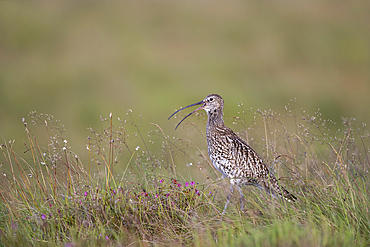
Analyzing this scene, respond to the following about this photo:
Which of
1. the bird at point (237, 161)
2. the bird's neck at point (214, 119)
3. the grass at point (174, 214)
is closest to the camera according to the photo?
the grass at point (174, 214)

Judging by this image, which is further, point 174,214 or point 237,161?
point 237,161

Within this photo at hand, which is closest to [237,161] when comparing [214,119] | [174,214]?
[214,119]

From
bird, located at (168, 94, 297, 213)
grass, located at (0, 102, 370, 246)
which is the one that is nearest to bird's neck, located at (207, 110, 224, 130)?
bird, located at (168, 94, 297, 213)

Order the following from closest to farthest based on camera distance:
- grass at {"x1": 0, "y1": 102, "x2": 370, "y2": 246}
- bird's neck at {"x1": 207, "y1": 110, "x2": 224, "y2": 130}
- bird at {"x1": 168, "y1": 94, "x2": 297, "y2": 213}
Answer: grass at {"x1": 0, "y1": 102, "x2": 370, "y2": 246}
bird at {"x1": 168, "y1": 94, "x2": 297, "y2": 213}
bird's neck at {"x1": 207, "y1": 110, "x2": 224, "y2": 130}

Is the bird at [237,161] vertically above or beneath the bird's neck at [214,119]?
beneath

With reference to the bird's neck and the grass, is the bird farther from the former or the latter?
the grass

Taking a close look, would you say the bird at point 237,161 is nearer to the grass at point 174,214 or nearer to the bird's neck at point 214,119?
the bird's neck at point 214,119

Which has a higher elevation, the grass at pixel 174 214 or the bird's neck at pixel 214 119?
the bird's neck at pixel 214 119

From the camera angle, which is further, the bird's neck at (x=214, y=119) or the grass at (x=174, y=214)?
the bird's neck at (x=214, y=119)

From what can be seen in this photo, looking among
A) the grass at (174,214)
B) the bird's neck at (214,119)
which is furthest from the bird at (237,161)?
the grass at (174,214)

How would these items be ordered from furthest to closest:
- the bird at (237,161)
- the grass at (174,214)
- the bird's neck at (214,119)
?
the bird's neck at (214,119) < the bird at (237,161) < the grass at (174,214)

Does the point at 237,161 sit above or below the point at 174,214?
above

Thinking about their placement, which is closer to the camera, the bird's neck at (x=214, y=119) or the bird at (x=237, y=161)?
the bird at (x=237, y=161)

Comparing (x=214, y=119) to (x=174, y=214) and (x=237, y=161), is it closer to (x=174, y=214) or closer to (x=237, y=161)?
(x=237, y=161)
